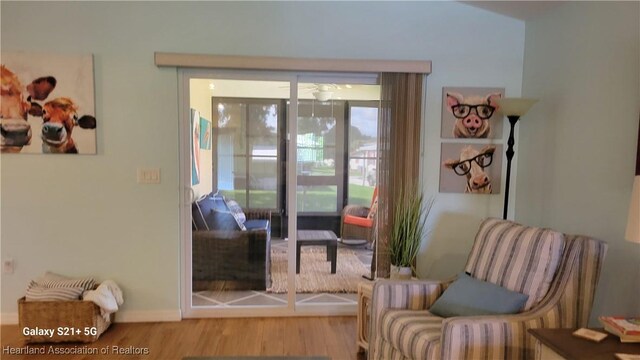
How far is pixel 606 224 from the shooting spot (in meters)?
2.11

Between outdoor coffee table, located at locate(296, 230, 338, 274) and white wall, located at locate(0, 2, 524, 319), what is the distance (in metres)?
1.00

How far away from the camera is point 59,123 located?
2734 mm

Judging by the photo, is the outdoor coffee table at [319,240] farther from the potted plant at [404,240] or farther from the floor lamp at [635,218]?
the floor lamp at [635,218]

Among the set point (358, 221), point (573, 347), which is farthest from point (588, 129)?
point (358, 221)

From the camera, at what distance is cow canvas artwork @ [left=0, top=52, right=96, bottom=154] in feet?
8.86

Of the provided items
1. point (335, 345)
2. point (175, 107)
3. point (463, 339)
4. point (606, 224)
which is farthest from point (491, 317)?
point (175, 107)

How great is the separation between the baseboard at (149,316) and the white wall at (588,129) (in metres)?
2.93

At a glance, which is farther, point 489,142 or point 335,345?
point 489,142

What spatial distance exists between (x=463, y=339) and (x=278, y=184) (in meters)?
1.89

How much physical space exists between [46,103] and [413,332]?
2.99 m

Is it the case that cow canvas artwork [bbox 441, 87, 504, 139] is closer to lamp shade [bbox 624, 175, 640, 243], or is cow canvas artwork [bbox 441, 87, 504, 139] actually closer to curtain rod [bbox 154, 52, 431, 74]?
curtain rod [bbox 154, 52, 431, 74]

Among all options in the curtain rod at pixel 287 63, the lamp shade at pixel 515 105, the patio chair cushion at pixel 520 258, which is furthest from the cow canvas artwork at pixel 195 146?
the lamp shade at pixel 515 105

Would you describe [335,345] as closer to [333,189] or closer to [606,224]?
A: [333,189]

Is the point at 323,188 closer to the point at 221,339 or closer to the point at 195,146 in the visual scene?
the point at 195,146
